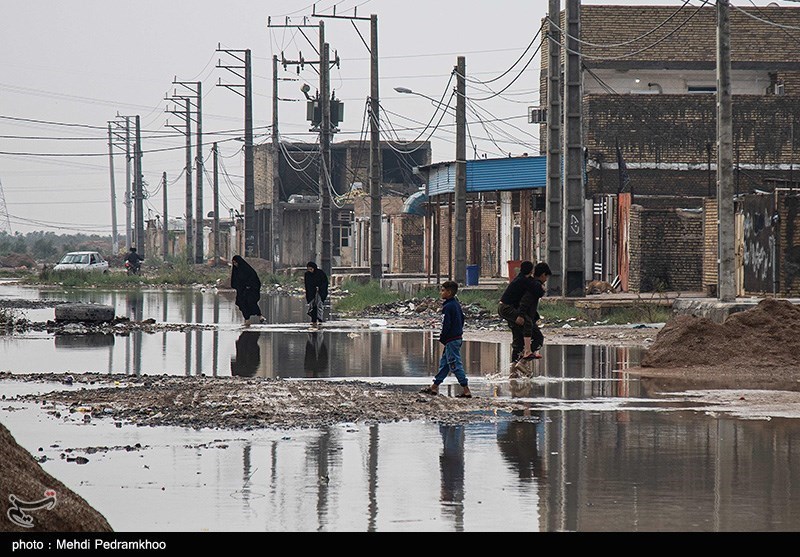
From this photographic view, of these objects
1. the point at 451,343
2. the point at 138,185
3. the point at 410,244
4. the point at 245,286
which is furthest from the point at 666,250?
the point at 138,185

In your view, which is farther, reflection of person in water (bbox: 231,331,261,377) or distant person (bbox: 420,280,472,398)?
reflection of person in water (bbox: 231,331,261,377)

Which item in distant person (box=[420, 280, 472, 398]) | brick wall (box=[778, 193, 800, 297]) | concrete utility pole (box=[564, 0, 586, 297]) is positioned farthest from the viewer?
concrete utility pole (box=[564, 0, 586, 297])

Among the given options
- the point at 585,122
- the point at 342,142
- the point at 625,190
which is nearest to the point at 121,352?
the point at 625,190

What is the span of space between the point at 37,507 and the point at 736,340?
15.8 meters

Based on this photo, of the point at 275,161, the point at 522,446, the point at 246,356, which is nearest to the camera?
the point at 522,446

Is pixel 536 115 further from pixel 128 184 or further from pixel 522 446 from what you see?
pixel 128 184

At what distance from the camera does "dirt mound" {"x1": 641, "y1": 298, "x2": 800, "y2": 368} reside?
20.8m

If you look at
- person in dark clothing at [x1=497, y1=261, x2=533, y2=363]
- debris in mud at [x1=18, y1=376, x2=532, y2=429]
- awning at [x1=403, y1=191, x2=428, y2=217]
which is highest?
awning at [x1=403, y1=191, x2=428, y2=217]

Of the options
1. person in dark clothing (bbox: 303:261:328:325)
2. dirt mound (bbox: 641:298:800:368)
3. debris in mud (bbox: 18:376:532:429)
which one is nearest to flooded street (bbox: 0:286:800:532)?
debris in mud (bbox: 18:376:532:429)

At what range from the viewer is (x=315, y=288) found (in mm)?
32125

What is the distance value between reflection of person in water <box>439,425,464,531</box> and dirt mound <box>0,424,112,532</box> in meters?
2.43

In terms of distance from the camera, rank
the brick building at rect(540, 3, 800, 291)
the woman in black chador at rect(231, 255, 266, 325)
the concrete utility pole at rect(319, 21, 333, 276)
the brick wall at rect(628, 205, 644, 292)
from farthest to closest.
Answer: the concrete utility pole at rect(319, 21, 333, 276) → the brick building at rect(540, 3, 800, 291) → the brick wall at rect(628, 205, 644, 292) → the woman in black chador at rect(231, 255, 266, 325)

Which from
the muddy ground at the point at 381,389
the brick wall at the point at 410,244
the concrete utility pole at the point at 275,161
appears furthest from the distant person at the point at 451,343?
the brick wall at the point at 410,244

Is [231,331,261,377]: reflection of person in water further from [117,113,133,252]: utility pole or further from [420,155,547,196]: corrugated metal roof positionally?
[117,113,133,252]: utility pole
